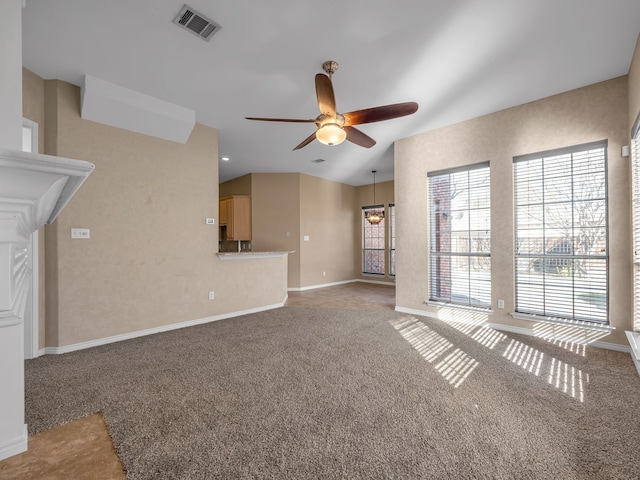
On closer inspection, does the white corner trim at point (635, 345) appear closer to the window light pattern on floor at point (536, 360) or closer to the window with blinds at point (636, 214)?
the window with blinds at point (636, 214)

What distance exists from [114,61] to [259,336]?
10.7 ft

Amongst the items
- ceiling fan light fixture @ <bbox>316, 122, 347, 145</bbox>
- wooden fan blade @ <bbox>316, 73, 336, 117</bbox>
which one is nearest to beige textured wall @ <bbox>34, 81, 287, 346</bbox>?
ceiling fan light fixture @ <bbox>316, 122, 347, 145</bbox>

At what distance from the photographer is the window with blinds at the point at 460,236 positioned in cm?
398

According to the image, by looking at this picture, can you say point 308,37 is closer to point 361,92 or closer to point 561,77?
point 361,92

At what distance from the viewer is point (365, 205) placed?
27.7 ft

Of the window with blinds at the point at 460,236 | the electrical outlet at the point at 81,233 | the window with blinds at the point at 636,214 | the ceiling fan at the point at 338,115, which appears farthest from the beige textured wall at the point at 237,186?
the window with blinds at the point at 636,214

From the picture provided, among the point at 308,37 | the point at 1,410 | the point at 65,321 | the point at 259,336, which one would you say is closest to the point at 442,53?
the point at 308,37

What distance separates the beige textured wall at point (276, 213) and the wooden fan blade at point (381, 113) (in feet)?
13.9

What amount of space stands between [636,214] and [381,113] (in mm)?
2707

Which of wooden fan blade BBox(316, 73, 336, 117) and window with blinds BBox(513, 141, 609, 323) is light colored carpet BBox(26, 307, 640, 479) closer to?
window with blinds BBox(513, 141, 609, 323)

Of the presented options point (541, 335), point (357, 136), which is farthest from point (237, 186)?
point (541, 335)

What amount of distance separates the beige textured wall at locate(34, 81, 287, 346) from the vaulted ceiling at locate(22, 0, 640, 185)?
1.99 feet

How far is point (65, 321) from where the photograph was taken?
3.05 metres

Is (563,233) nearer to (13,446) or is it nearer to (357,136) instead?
(357,136)
